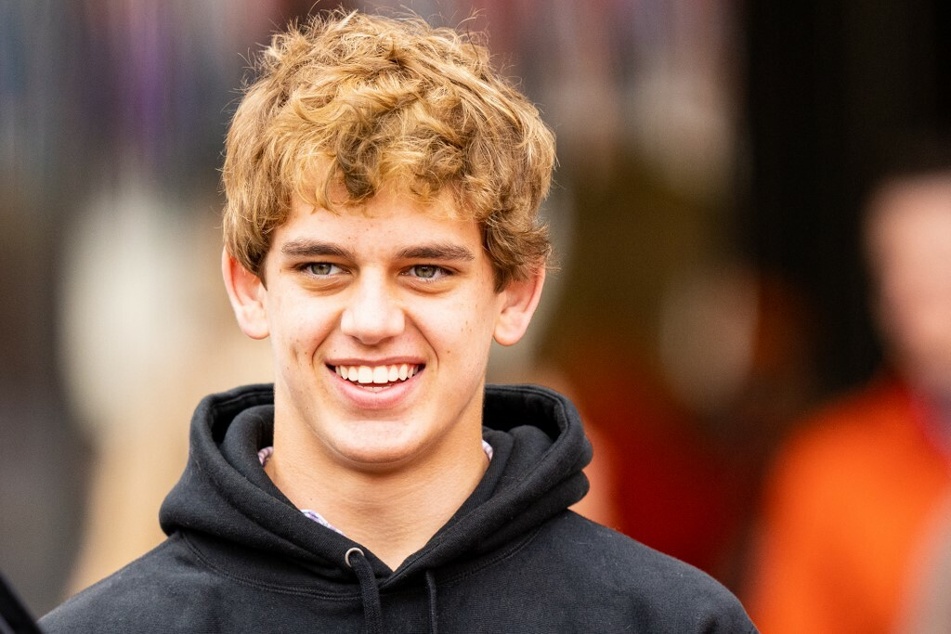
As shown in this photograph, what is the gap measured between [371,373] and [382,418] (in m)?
0.07

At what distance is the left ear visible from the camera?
2.59 meters

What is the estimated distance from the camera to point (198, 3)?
14.9 ft

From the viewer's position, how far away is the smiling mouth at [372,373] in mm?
2393

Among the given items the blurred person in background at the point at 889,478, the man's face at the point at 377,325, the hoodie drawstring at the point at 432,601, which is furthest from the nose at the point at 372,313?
the blurred person in background at the point at 889,478

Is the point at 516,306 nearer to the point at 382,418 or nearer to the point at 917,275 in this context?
the point at 382,418

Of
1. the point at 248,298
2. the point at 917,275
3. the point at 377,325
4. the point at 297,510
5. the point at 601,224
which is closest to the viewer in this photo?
the point at 377,325

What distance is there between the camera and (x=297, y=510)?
2.44m

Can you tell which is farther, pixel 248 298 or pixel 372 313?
pixel 248 298

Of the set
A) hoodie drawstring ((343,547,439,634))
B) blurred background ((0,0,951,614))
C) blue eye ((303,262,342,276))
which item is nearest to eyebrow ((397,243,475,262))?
blue eye ((303,262,342,276))

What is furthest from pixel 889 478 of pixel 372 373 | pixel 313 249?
pixel 313 249

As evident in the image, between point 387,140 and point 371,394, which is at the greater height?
point 387,140

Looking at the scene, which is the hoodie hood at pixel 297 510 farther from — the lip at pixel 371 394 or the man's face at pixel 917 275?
the man's face at pixel 917 275

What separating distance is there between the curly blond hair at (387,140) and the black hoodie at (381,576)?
1.21ft

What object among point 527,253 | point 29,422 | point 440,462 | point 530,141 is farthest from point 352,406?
point 29,422
